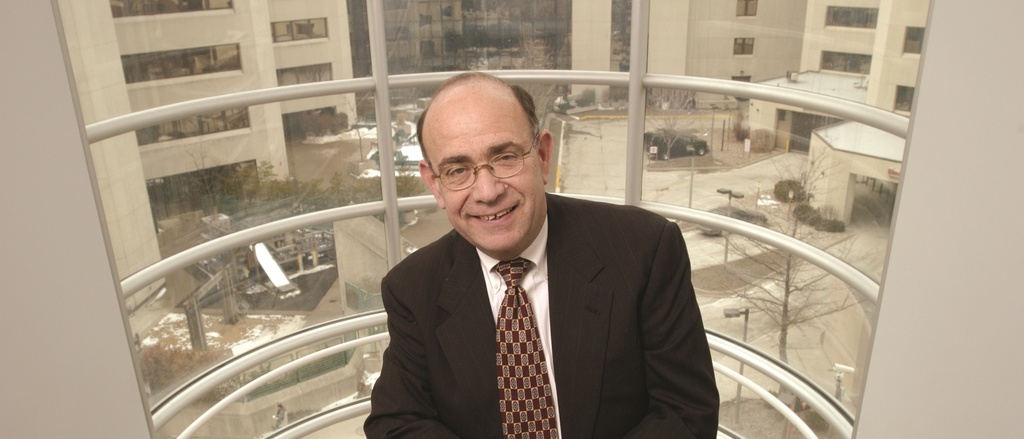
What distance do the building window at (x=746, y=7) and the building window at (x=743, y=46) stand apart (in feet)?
0.59

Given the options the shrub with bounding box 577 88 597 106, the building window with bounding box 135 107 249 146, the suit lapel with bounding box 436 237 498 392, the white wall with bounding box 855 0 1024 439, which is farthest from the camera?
the shrub with bounding box 577 88 597 106

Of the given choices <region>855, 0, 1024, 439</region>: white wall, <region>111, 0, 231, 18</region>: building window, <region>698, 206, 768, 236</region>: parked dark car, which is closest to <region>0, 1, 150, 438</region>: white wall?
<region>111, 0, 231, 18</region>: building window

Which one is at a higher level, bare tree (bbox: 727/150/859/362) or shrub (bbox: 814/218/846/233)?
shrub (bbox: 814/218/846/233)

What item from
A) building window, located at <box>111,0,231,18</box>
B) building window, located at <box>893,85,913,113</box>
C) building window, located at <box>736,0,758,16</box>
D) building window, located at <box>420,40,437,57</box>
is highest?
building window, located at <box>111,0,231,18</box>

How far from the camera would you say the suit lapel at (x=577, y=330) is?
2305 millimetres

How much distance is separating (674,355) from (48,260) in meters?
2.66

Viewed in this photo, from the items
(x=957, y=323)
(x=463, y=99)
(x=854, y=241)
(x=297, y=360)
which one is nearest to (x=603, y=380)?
(x=463, y=99)

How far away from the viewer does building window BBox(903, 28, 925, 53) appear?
13.8ft

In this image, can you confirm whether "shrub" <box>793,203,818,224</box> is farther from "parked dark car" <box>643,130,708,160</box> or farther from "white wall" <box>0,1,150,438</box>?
"white wall" <box>0,1,150,438</box>

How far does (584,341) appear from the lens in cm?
231

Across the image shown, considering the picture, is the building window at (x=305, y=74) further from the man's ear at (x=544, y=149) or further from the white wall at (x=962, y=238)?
the white wall at (x=962, y=238)

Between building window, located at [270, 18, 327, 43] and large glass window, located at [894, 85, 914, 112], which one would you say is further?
building window, located at [270, 18, 327, 43]

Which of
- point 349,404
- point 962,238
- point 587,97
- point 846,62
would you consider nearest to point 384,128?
point 587,97

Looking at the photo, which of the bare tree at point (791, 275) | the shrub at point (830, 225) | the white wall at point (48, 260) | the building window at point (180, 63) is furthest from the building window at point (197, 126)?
the shrub at point (830, 225)
